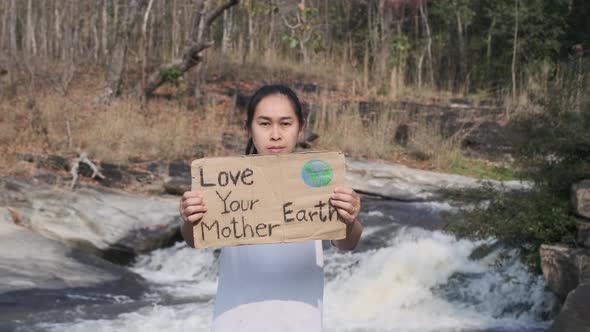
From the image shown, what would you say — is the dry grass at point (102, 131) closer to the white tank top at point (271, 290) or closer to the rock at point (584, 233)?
the rock at point (584, 233)

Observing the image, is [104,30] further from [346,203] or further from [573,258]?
[346,203]

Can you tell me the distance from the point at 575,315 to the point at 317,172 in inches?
130

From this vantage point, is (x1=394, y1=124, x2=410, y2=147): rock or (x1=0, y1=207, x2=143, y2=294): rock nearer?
(x1=0, y1=207, x2=143, y2=294): rock

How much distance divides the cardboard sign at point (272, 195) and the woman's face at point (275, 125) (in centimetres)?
8

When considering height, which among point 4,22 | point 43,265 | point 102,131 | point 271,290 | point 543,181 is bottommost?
point 43,265

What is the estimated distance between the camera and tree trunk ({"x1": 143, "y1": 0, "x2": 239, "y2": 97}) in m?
13.4

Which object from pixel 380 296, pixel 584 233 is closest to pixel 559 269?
pixel 584 233

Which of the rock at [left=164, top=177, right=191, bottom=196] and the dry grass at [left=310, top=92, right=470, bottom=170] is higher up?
the dry grass at [left=310, top=92, right=470, bottom=170]

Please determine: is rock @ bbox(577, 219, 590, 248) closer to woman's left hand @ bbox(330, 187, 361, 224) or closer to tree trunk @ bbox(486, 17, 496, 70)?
woman's left hand @ bbox(330, 187, 361, 224)

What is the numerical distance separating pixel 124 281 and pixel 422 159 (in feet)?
18.9

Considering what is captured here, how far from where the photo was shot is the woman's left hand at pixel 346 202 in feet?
6.78

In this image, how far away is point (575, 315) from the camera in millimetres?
4879

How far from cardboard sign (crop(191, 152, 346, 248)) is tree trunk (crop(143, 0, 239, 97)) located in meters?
11.2

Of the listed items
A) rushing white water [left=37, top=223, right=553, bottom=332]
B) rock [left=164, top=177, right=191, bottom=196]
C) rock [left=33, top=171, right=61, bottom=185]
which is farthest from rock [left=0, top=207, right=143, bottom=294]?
rock [left=164, top=177, right=191, bottom=196]
